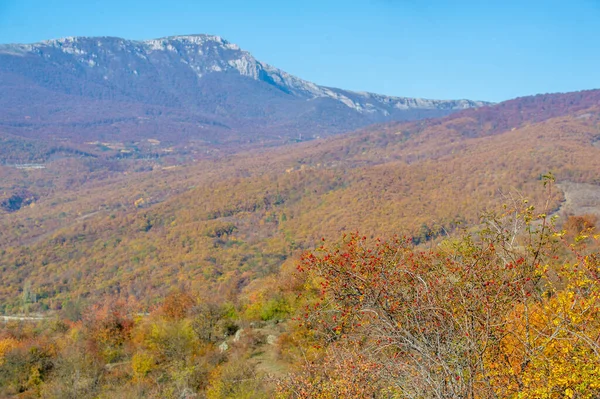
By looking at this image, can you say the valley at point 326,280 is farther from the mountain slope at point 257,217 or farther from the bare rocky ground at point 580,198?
the mountain slope at point 257,217

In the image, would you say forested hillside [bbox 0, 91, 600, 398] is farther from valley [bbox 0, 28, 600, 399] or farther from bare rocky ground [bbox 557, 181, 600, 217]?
bare rocky ground [bbox 557, 181, 600, 217]

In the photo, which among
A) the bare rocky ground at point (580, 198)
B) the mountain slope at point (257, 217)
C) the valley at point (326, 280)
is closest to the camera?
the valley at point (326, 280)

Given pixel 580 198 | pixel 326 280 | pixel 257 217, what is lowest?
pixel 257 217

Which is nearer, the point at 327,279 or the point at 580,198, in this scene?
the point at 327,279

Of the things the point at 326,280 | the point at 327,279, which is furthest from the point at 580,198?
the point at 327,279

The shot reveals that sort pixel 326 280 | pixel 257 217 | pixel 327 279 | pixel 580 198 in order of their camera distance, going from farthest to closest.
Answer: pixel 257 217
pixel 580 198
pixel 326 280
pixel 327 279

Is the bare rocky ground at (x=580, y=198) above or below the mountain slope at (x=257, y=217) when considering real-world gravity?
above

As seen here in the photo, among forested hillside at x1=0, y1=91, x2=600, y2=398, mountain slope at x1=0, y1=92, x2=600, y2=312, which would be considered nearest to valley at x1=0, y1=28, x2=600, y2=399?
forested hillside at x1=0, y1=91, x2=600, y2=398

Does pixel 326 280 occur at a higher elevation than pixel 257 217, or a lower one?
higher

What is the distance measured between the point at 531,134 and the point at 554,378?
171108 millimetres

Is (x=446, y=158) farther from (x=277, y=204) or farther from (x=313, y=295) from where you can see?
(x=313, y=295)

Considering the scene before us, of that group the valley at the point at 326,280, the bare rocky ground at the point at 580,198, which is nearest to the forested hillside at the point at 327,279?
the valley at the point at 326,280

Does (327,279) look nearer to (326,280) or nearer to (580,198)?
(326,280)

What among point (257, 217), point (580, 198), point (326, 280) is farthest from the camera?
point (257, 217)
